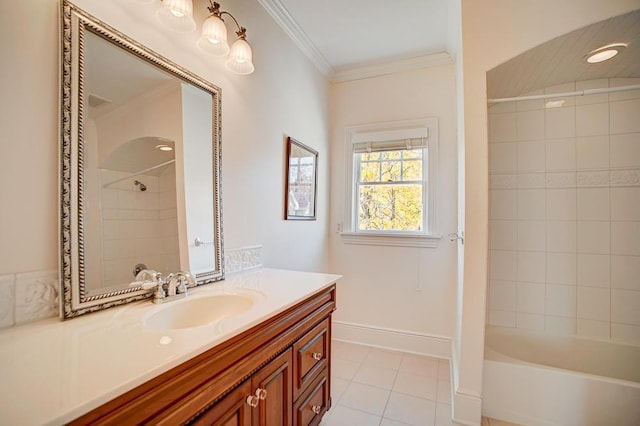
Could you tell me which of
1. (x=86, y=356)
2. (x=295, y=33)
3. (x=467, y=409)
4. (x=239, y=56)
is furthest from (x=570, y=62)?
(x=86, y=356)

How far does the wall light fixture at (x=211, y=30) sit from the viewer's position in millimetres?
1155

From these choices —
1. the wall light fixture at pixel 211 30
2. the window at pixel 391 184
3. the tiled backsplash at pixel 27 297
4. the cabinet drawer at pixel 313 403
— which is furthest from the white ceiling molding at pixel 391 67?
the tiled backsplash at pixel 27 297

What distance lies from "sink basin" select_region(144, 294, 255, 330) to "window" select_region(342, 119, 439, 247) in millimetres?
1767

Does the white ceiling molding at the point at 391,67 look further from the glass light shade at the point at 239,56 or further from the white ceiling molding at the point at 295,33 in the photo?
the glass light shade at the point at 239,56

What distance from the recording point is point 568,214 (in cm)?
215

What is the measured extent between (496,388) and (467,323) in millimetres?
480

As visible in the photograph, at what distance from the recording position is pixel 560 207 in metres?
2.17

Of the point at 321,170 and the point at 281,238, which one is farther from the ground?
the point at 321,170

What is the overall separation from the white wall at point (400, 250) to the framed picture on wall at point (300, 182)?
0.45m

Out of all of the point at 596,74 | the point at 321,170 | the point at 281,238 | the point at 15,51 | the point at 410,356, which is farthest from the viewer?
the point at 321,170

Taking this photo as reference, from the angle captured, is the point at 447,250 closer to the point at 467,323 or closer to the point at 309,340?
the point at 467,323

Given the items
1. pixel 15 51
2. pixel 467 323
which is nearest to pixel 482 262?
pixel 467 323

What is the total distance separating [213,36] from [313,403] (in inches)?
72.4

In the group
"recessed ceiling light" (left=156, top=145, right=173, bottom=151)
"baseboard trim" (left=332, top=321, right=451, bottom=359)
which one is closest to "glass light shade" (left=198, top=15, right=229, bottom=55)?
"recessed ceiling light" (left=156, top=145, right=173, bottom=151)
